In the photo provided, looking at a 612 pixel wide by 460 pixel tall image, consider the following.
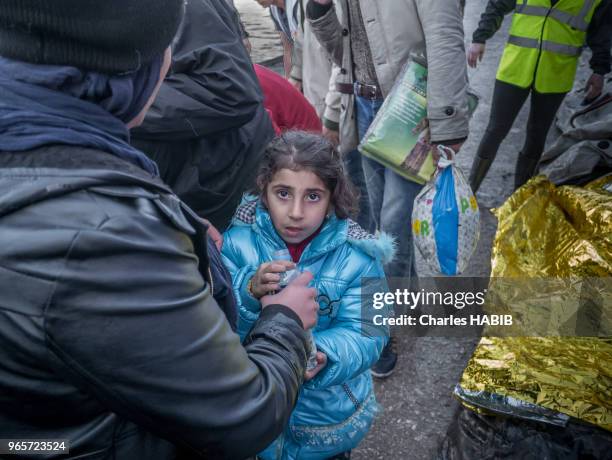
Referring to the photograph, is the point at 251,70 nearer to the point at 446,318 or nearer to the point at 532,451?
the point at 532,451

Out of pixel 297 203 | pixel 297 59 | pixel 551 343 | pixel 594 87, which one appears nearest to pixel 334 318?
pixel 297 203

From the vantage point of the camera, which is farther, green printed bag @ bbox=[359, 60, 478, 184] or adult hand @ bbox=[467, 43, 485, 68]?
adult hand @ bbox=[467, 43, 485, 68]

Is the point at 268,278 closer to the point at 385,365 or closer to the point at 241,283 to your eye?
the point at 241,283

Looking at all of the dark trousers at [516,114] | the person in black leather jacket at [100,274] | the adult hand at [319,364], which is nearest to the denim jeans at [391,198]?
the adult hand at [319,364]

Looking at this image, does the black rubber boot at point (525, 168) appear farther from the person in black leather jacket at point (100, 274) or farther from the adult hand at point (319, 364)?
the person in black leather jacket at point (100, 274)

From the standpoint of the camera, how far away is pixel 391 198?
268 centimetres

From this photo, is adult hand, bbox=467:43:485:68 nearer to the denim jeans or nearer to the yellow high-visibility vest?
the yellow high-visibility vest

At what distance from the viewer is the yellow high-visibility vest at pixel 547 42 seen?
11.3 feet

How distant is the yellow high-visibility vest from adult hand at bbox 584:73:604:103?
0.40 m

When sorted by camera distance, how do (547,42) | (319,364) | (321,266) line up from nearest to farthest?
(319,364) → (321,266) → (547,42)

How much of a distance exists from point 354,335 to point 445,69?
1.32 metres

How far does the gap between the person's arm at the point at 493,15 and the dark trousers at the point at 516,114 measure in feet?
1.30

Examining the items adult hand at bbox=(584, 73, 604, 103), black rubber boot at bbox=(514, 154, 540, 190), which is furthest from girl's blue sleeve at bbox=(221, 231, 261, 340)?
adult hand at bbox=(584, 73, 604, 103)

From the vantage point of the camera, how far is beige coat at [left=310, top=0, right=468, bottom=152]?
230 centimetres
